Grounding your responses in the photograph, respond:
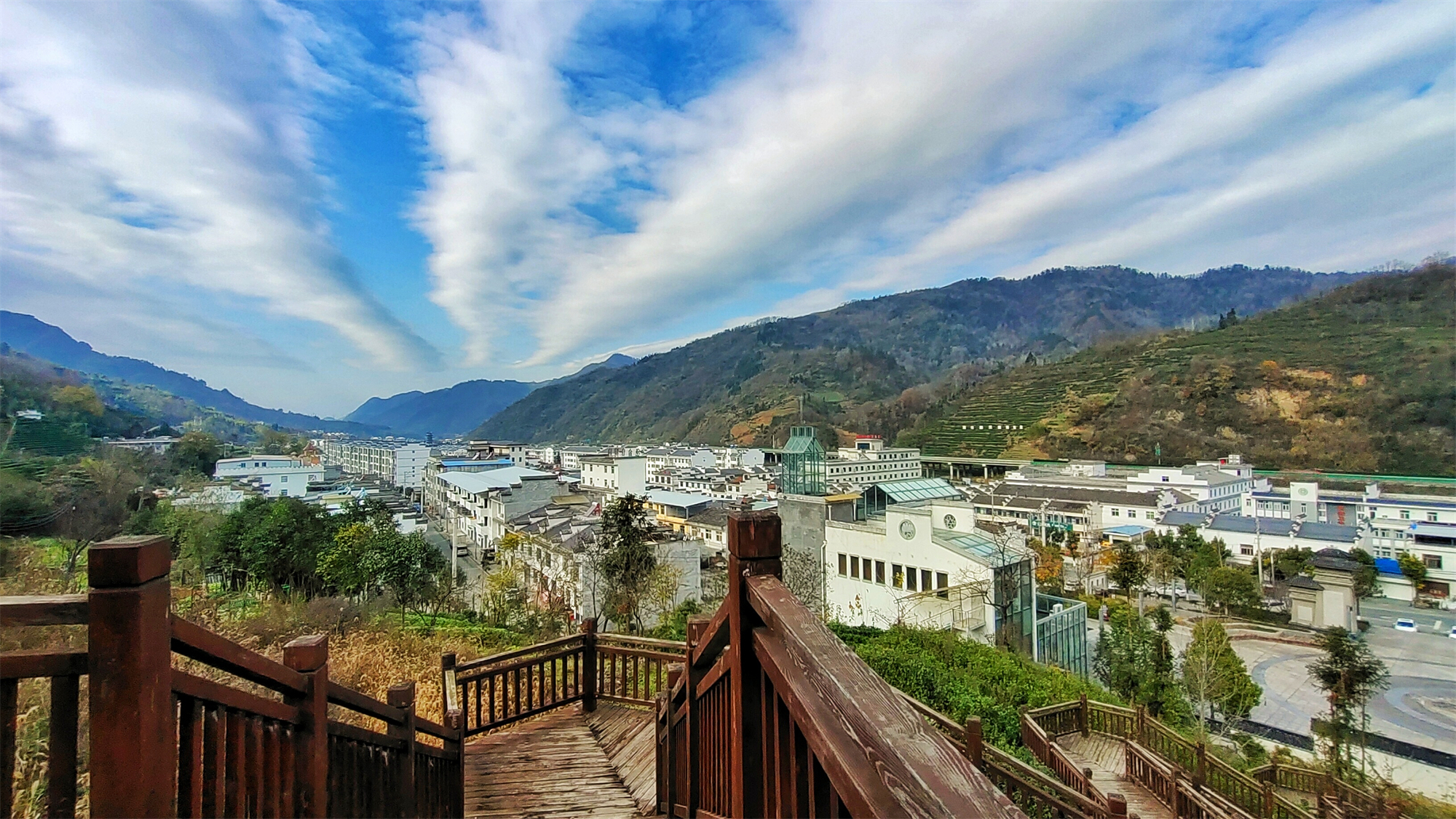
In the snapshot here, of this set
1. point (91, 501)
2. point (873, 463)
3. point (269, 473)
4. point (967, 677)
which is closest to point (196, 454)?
point (269, 473)

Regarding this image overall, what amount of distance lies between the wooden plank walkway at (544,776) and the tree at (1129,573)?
831 inches

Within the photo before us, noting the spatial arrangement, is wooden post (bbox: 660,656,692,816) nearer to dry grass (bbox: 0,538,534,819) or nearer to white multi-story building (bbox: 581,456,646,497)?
dry grass (bbox: 0,538,534,819)

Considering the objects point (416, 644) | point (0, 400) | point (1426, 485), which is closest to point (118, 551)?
point (416, 644)

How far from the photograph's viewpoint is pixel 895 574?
40.2ft

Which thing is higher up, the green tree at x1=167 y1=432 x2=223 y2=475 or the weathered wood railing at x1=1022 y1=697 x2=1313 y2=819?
the green tree at x1=167 y1=432 x2=223 y2=475

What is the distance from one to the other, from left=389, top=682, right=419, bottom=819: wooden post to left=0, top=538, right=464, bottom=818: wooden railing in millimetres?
579

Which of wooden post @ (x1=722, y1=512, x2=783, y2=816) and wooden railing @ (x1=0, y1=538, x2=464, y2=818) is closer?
wooden railing @ (x1=0, y1=538, x2=464, y2=818)

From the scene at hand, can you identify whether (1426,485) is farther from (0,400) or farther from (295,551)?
(0,400)

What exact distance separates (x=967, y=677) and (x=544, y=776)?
5419mm

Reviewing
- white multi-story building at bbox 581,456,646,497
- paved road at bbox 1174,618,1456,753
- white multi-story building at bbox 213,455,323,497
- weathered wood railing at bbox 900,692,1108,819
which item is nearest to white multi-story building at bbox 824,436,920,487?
white multi-story building at bbox 581,456,646,497

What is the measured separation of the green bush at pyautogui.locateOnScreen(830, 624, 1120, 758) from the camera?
591cm

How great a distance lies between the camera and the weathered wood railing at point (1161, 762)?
18.5 ft

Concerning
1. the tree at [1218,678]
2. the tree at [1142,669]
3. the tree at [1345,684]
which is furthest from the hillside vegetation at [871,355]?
the tree at [1345,684]

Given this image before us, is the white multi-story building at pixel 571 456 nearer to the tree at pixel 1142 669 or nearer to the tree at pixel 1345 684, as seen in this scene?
the tree at pixel 1142 669
